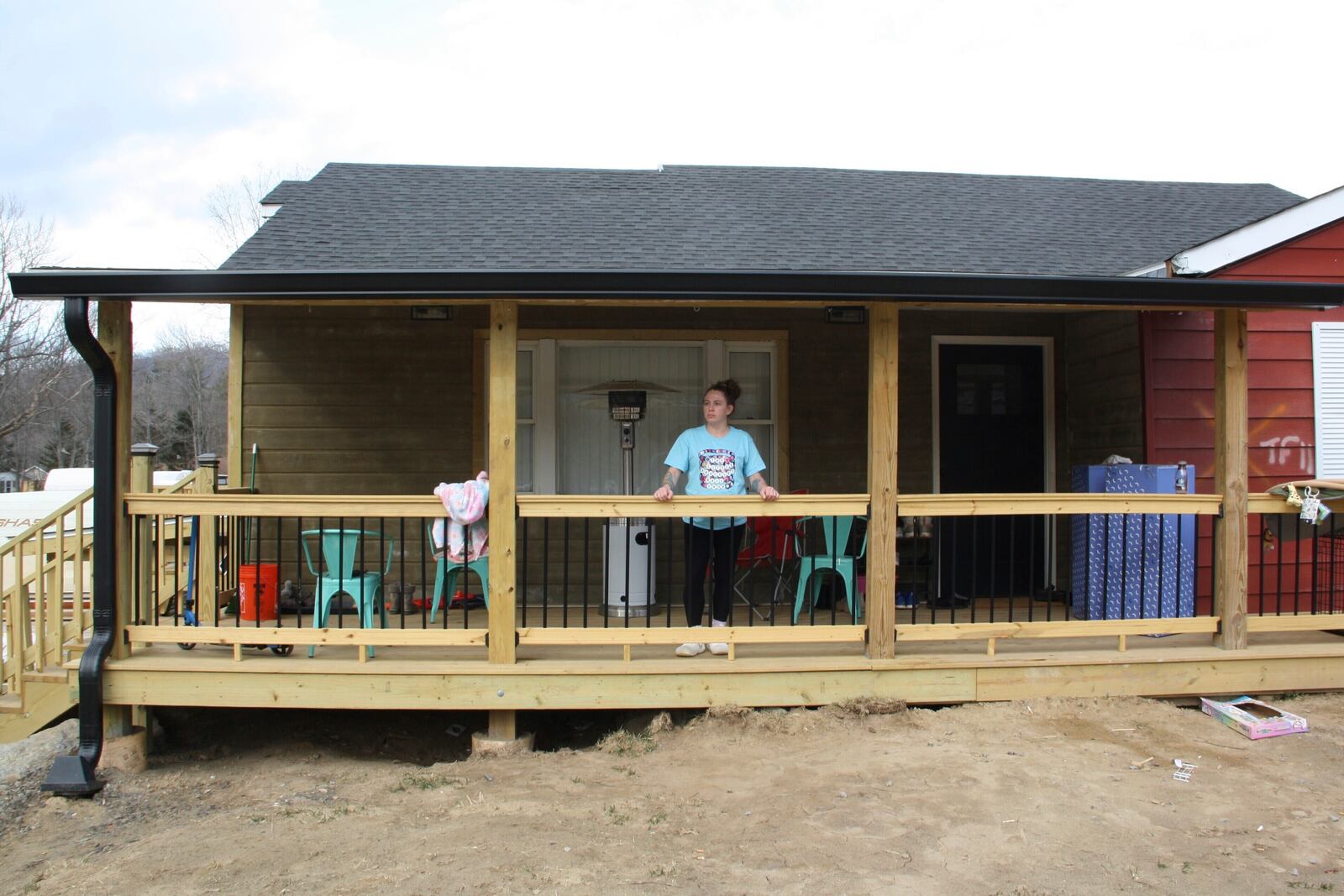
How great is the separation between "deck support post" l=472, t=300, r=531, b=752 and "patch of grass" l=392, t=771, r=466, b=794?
1.26ft

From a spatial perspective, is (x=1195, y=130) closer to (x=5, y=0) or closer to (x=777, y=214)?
(x=777, y=214)

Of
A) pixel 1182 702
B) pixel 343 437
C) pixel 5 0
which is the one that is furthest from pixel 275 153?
pixel 1182 702

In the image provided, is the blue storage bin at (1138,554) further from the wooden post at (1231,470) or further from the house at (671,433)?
the wooden post at (1231,470)

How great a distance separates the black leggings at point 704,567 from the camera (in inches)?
179

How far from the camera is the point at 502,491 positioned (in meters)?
4.35

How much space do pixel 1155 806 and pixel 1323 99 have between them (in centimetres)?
2458

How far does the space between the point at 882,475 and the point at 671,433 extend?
238cm

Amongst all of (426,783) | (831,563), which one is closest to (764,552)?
(831,563)

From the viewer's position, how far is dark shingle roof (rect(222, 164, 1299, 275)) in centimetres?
582

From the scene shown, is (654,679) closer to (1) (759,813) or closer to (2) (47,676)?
(1) (759,813)

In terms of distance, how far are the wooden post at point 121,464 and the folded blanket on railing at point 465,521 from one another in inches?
56.9

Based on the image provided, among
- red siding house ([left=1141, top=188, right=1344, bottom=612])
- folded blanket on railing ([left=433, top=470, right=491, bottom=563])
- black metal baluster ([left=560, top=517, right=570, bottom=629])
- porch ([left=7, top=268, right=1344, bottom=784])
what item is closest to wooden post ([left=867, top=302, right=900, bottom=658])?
porch ([left=7, top=268, right=1344, bottom=784])

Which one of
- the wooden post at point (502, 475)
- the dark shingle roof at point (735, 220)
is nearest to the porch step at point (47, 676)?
the wooden post at point (502, 475)

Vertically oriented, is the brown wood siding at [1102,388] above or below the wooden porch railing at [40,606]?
above
